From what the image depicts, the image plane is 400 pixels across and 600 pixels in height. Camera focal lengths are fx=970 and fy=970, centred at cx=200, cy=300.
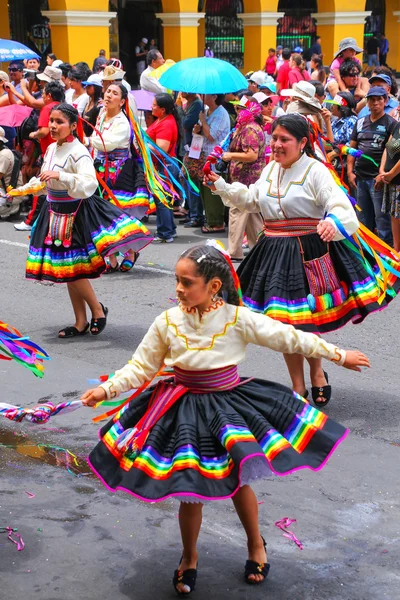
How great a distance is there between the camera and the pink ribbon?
4.28m

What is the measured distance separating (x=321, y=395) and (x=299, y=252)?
93cm

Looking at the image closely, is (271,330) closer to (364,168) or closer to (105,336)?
(105,336)

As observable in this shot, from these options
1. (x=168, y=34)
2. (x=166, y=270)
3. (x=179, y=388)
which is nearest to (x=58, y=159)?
(x=166, y=270)

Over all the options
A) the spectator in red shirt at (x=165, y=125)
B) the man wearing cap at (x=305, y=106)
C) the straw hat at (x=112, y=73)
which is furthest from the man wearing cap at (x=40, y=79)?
the man wearing cap at (x=305, y=106)

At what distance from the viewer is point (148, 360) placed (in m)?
3.99

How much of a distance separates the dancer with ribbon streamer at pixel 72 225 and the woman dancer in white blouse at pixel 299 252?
5.69 ft

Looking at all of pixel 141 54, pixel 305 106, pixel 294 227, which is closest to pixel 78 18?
pixel 141 54

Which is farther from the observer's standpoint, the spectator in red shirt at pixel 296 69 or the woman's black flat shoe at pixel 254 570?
the spectator in red shirt at pixel 296 69

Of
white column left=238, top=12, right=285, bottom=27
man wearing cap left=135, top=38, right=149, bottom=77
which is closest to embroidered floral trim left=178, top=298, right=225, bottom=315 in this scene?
man wearing cap left=135, top=38, right=149, bottom=77

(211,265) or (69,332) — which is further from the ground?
(211,265)

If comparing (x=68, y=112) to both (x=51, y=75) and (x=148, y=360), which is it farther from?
(x=51, y=75)

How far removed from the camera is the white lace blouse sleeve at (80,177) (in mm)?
7027

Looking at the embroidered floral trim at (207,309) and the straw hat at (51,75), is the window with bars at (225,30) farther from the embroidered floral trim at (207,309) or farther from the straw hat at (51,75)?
the embroidered floral trim at (207,309)

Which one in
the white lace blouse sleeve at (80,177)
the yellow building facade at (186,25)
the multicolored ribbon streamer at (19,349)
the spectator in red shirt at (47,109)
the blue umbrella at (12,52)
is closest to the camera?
the multicolored ribbon streamer at (19,349)
